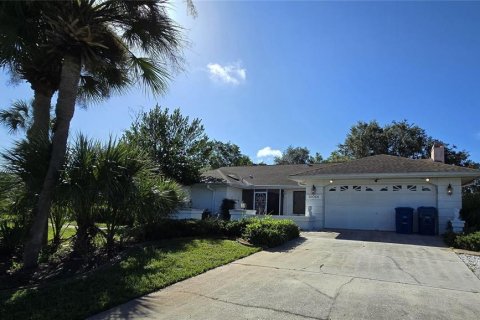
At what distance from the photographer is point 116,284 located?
247 inches

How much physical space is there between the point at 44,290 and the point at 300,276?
4.61 metres

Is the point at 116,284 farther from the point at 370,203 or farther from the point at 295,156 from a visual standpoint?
the point at 295,156

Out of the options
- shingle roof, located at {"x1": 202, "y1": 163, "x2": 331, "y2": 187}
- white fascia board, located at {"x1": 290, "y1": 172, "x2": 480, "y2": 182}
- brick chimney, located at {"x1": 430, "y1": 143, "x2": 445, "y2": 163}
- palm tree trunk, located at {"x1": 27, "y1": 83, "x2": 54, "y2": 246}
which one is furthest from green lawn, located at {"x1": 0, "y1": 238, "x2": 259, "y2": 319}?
brick chimney, located at {"x1": 430, "y1": 143, "x2": 445, "y2": 163}

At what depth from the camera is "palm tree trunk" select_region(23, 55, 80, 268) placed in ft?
23.7

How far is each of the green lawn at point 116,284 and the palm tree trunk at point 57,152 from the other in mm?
1319

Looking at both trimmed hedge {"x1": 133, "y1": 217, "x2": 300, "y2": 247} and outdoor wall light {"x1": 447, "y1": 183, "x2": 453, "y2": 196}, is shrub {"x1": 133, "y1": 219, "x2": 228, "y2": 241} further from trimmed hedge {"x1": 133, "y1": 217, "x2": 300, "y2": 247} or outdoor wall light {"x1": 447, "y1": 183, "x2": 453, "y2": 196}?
outdoor wall light {"x1": 447, "y1": 183, "x2": 453, "y2": 196}

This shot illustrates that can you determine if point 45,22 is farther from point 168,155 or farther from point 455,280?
point 168,155

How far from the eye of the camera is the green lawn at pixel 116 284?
16.4 ft

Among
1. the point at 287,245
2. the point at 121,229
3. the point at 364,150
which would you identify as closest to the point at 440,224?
the point at 287,245

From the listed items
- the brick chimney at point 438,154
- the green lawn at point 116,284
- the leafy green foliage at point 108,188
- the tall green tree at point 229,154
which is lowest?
the green lawn at point 116,284

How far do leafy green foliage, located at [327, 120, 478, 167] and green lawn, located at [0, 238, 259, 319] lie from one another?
34.4 m

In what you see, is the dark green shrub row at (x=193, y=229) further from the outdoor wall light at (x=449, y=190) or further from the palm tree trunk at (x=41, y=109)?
the outdoor wall light at (x=449, y=190)

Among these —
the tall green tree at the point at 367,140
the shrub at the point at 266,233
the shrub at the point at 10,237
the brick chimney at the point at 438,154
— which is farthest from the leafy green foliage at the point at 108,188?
the tall green tree at the point at 367,140

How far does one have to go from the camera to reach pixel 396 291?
629 centimetres
